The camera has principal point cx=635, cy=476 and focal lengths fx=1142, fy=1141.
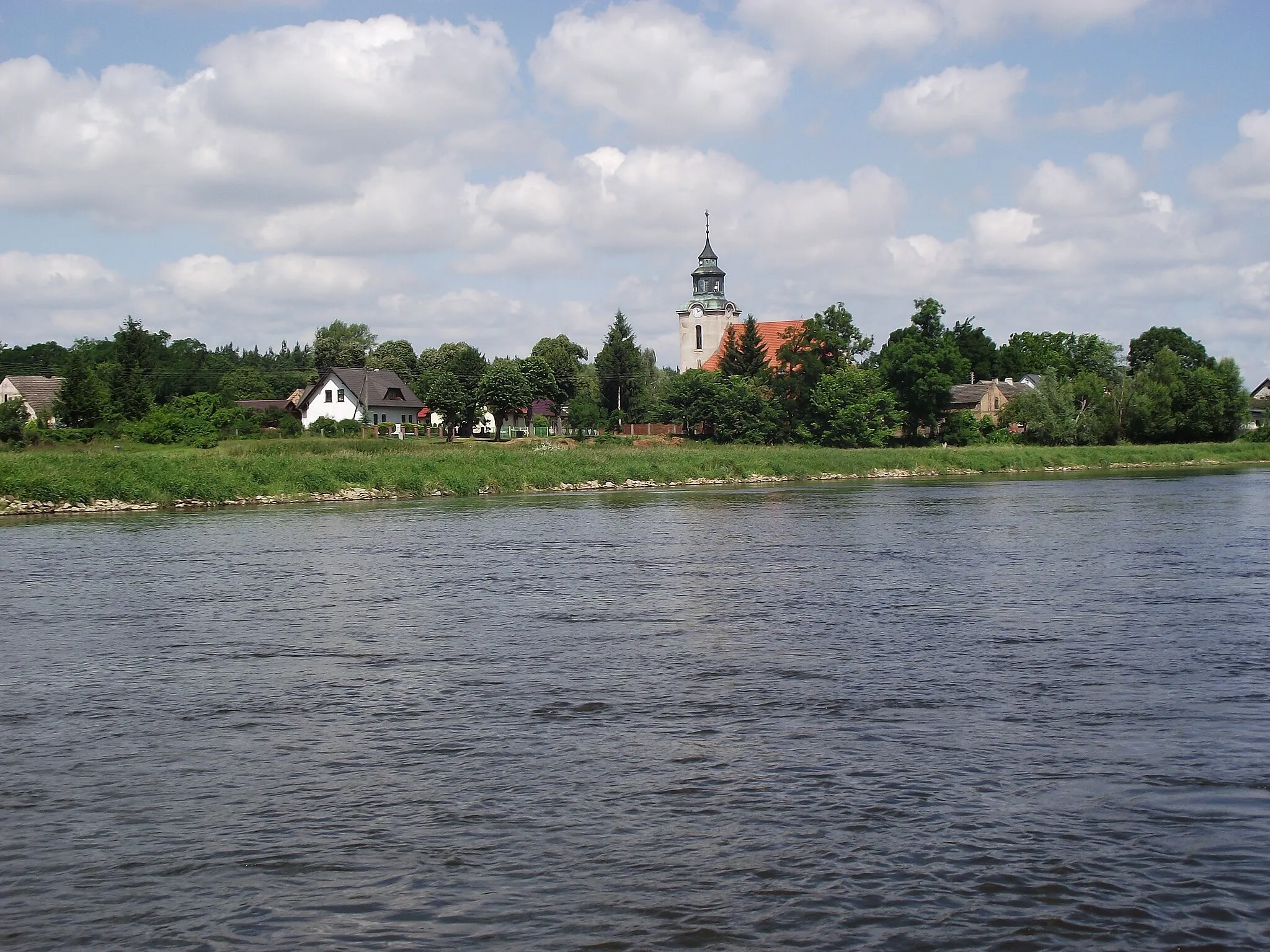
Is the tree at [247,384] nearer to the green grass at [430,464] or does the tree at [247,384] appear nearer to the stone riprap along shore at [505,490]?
the green grass at [430,464]

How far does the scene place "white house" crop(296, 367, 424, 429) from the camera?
10838 cm

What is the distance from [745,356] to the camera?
110 metres

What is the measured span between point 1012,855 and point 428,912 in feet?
13.1

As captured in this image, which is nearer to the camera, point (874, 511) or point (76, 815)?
point (76, 815)

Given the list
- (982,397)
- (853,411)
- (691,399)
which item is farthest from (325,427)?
(982,397)

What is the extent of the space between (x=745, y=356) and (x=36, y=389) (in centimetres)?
6818

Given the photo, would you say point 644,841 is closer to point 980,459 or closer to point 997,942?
point 997,942

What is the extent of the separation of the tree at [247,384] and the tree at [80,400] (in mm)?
51379

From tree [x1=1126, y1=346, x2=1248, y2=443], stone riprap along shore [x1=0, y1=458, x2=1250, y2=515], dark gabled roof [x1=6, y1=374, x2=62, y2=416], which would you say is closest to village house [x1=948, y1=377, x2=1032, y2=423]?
tree [x1=1126, y1=346, x2=1248, y2=443]

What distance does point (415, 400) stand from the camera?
114 m

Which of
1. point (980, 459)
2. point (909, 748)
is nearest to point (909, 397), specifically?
point (980, 459)

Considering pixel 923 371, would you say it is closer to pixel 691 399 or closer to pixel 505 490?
pixel 691 399

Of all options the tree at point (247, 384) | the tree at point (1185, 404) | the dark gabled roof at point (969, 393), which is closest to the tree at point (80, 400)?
the tree at point (247, 384)

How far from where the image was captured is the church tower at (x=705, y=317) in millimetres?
129625
